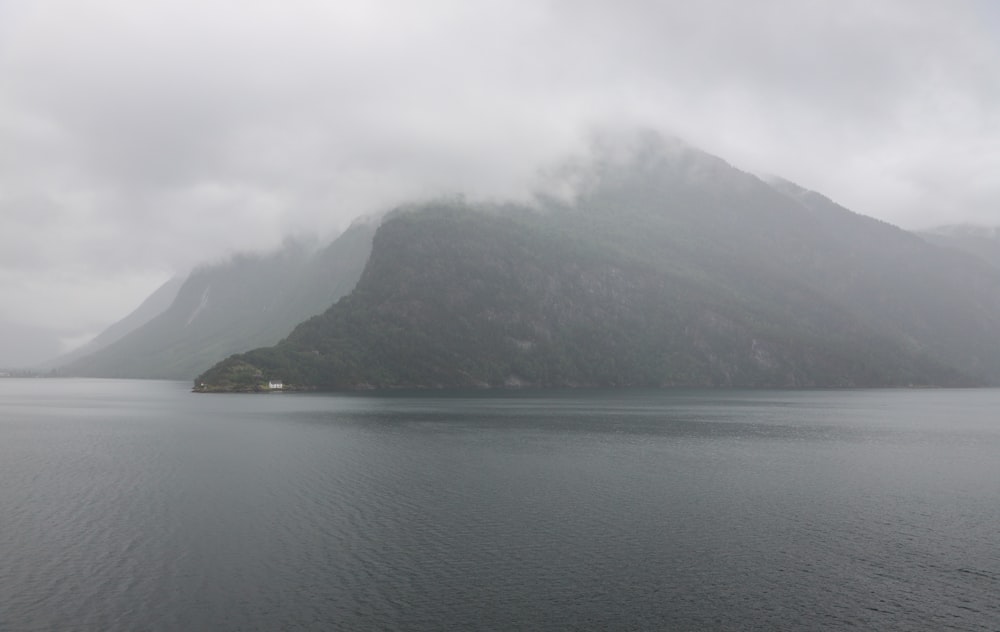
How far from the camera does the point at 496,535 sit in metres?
53.2

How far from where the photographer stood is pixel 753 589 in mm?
42188

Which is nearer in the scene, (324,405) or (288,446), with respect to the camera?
(288,446)

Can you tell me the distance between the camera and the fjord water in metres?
38.6

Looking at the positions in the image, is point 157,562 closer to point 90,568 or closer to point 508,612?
point 90,568

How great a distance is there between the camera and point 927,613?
38.2m

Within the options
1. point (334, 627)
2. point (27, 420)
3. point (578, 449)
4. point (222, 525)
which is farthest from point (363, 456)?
point (27, 420)

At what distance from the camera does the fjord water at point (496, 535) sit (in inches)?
1518

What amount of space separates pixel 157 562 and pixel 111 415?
141 m

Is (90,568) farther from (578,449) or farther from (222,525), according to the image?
(578,449)

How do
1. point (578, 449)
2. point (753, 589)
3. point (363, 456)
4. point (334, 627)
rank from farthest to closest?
point (578, 449) → point (363, 456) → point (753, 589) → point (334, 627)

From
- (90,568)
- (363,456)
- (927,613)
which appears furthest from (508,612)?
(363,456)

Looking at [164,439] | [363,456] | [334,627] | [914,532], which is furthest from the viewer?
[164,439]

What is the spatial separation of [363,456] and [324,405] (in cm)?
10621

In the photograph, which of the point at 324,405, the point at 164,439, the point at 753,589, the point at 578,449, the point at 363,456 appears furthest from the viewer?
the point at 324,405
